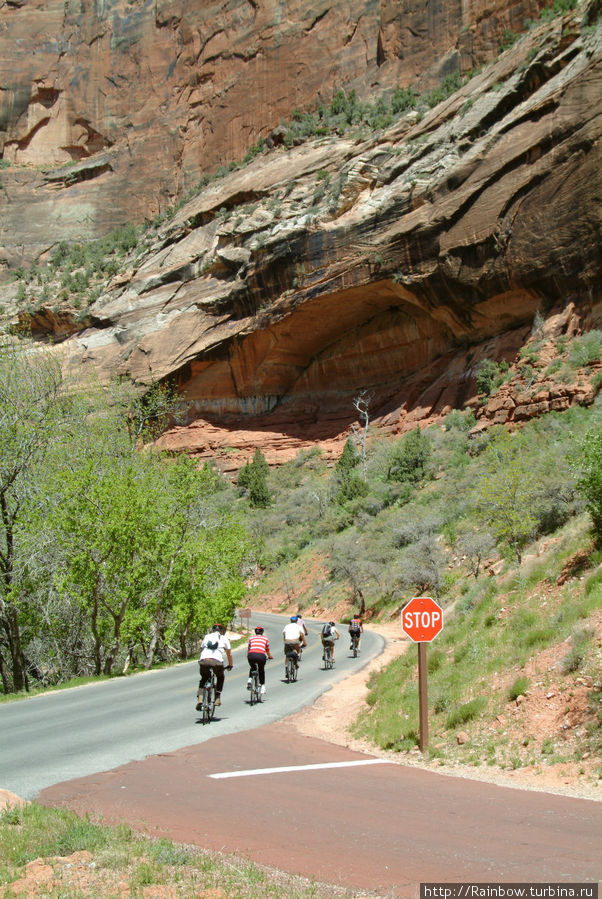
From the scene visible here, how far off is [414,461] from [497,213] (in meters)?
14.2

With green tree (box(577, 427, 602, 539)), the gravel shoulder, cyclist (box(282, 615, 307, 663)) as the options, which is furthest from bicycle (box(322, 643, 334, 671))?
green tree (box(577, 427, 602, 539))

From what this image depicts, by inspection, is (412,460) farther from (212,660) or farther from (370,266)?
(212,660)

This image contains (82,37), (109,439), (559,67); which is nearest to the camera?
(109,439)

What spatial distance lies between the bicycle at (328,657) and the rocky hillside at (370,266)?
67.2 ft

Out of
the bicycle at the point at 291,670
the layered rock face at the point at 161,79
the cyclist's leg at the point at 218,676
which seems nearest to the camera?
the cyclist's leg at the point at 218,676

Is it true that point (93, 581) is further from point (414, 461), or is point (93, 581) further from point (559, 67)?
point (559, 67)

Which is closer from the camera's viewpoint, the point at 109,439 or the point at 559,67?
the point at 109,439

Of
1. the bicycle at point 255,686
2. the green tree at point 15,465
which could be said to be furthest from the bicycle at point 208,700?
the green tree at point 15,465

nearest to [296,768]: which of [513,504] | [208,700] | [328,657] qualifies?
[208,700]

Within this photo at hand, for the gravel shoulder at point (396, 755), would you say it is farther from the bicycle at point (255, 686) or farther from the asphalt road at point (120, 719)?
the bicycle at point (255, 686)

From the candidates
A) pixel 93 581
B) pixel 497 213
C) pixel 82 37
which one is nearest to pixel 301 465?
pixel 497 213

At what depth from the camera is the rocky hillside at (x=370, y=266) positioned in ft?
116

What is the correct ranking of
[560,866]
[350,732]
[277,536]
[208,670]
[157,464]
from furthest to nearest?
[277,536]
[157,464]
[208,670]
[350,732]
[560,866]

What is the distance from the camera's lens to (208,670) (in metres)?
10.5
